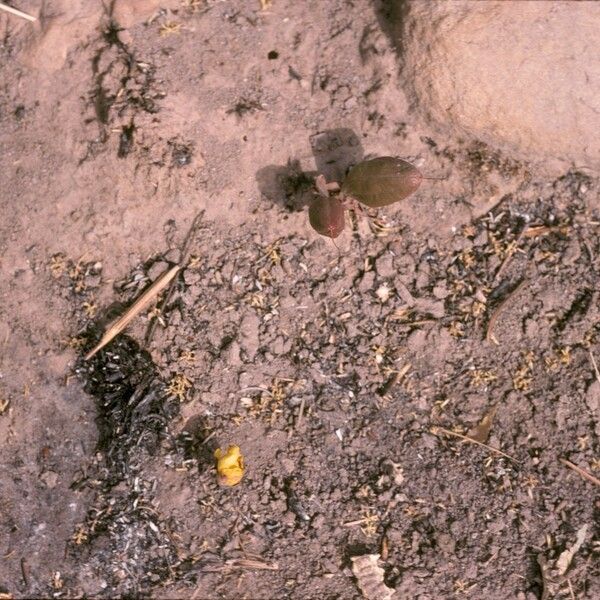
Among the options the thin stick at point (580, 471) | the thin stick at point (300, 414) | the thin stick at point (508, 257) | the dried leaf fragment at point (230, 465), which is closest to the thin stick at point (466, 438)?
the thin stick at point (580, 471)

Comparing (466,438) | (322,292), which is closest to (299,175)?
(322,292)

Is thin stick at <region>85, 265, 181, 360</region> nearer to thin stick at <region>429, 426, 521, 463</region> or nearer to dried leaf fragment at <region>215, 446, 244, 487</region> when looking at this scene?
dried leaf fragment at <region>215, 446, 244, 487</region>

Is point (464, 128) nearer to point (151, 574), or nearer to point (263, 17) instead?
point (263, 17)

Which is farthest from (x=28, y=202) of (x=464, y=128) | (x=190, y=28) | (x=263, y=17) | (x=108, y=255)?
(x=464, y=128)

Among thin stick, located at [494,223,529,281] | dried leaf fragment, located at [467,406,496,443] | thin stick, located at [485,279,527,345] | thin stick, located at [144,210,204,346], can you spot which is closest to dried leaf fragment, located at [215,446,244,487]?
thin stick, located at [144,210,204,346]

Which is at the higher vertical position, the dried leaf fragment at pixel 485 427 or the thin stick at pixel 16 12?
the thin stick at pixel 16 12

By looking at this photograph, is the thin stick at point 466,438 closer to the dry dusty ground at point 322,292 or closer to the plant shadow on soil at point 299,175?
the dry dusty ground at point 322,292
